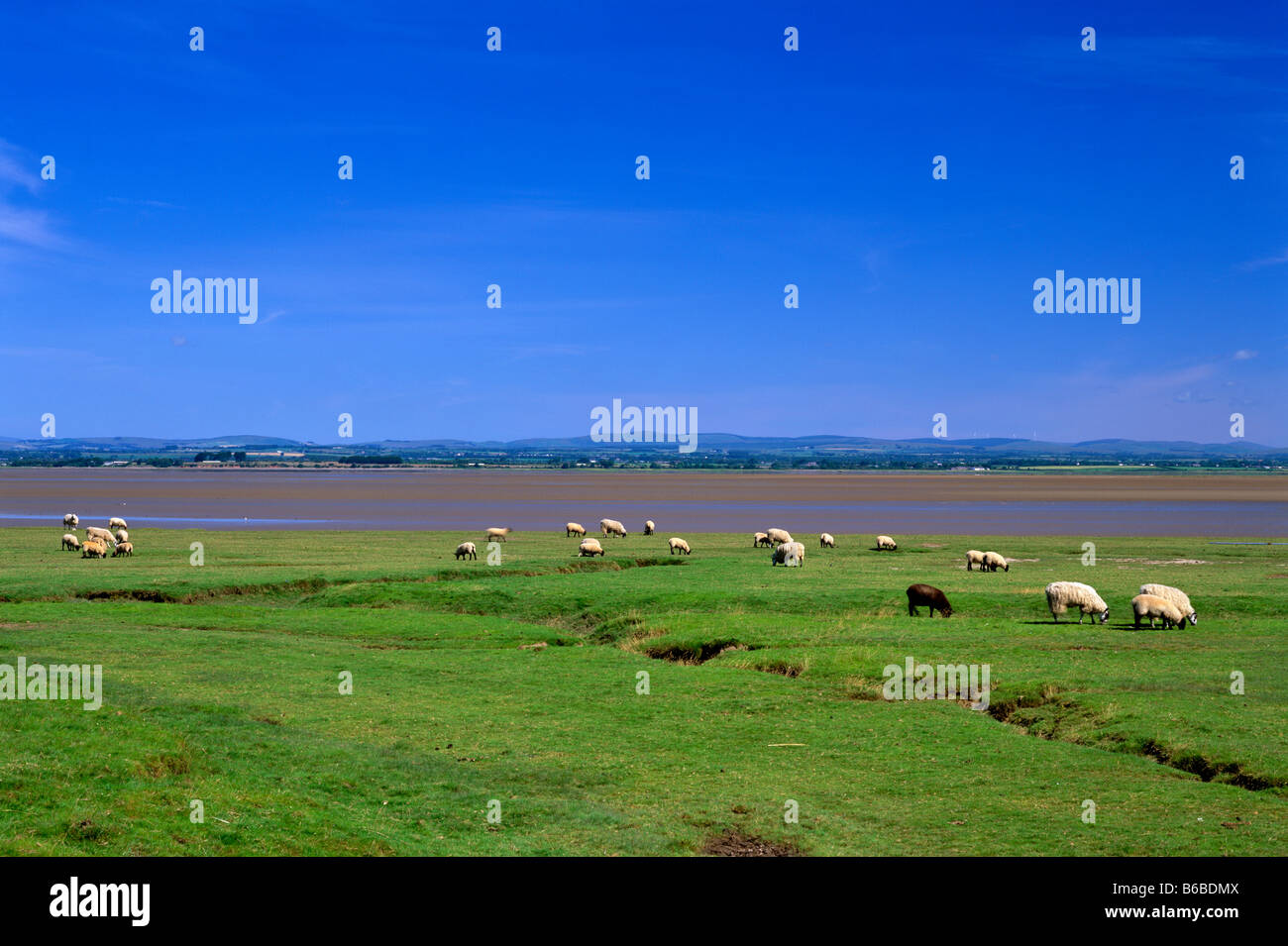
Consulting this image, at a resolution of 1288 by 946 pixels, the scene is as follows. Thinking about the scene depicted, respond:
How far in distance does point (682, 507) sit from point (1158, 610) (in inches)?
3327

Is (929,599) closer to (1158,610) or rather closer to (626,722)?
(1158,610)

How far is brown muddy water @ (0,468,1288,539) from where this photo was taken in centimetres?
8531

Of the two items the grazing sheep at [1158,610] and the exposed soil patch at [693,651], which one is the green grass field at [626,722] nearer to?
the exposed soil patch at [693,651]

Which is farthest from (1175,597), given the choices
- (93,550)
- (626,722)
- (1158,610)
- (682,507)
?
(682,507)

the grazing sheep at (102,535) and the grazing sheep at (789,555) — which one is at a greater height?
the grazing sheep at (102,535)

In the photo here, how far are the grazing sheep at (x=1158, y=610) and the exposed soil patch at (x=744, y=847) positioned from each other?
21878 mm

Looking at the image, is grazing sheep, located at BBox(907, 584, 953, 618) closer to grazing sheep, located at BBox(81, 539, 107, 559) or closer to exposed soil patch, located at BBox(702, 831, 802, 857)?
exposed soil patch, located at BBox(702, 831, 802, 857)

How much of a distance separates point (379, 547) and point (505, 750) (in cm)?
4442

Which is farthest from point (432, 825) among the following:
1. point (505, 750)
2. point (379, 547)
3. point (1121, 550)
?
point (1121, 550)

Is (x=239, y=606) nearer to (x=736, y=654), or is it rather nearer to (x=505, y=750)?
(x=736, y=654)

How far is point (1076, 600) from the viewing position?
33312mm

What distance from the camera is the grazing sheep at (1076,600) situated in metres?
33.3

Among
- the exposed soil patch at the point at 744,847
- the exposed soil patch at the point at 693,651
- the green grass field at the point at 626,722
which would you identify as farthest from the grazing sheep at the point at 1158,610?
the exposed soil patch at the point at 744,847

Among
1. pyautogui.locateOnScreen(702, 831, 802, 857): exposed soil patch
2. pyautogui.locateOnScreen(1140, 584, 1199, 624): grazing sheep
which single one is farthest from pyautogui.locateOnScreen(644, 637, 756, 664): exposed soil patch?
pyautogui.locateOnScreen(702, 831, 802, 857): exposed soil patch
